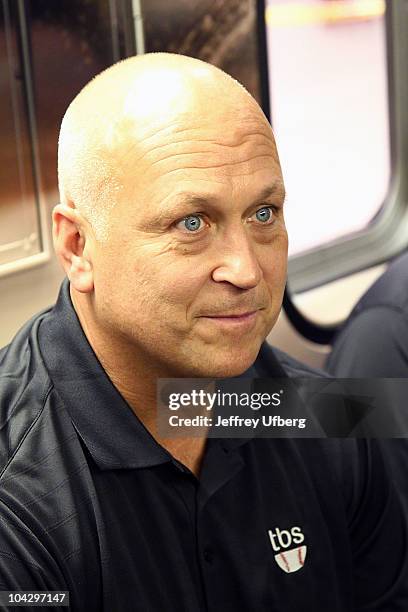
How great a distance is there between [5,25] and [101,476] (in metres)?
0.55

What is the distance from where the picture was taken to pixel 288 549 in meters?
1.22

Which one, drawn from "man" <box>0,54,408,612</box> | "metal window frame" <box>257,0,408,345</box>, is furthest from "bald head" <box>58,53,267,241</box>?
"metal window frame" <box>257,0,408,345</box>

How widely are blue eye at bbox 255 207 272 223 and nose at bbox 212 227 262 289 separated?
0.08 ft

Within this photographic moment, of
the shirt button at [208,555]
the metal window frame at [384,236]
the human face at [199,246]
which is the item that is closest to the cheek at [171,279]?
the human face at [199,246]

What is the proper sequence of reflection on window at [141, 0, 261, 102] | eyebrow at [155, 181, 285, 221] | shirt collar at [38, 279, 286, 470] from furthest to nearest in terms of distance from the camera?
reflection on window at [141, 0, 261, 102]
shirt collar at [38, 279, 286, 470]
eyebrow at [155, 181, 285, 221]

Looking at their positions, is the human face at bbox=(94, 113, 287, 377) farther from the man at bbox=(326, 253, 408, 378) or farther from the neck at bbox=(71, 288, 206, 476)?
the man at bbox=(326, 253, 408, 378)

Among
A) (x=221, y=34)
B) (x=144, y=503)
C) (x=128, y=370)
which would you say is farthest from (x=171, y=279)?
(x=221, y=34)

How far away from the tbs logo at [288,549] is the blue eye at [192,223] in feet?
1.26

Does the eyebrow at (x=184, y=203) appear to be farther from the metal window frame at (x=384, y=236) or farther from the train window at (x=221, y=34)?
the metal window frame at (x=384, y=236)

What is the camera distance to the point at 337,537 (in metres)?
1.28

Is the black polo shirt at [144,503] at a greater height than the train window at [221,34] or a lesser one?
lesser

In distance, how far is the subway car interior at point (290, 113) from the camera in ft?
4.35

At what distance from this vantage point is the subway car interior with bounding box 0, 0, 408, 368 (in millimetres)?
1327

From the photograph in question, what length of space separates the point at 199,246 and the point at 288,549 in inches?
15.5
